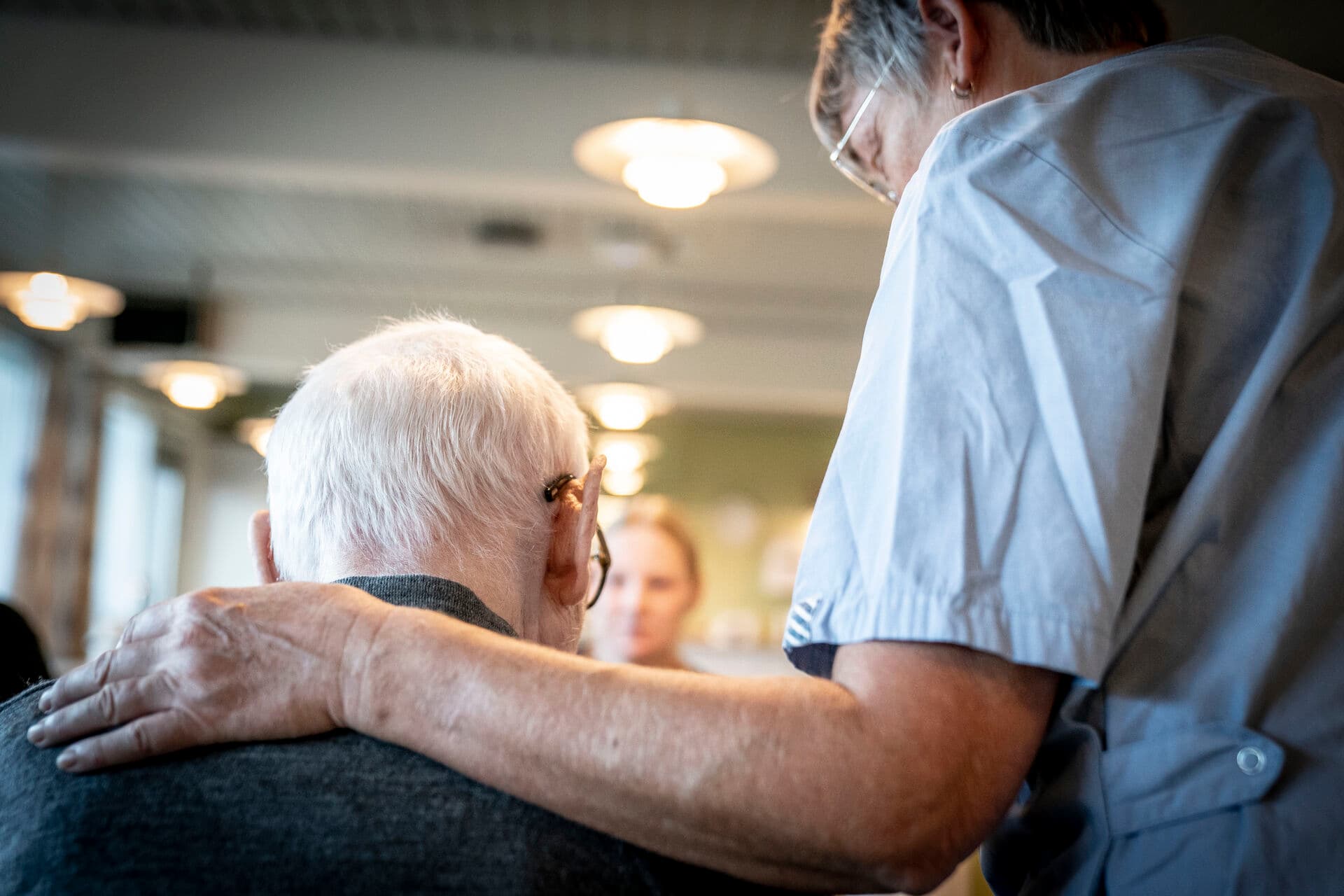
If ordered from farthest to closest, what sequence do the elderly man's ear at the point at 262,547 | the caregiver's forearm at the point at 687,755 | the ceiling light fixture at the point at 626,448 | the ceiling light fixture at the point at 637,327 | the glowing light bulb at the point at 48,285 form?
the ceiling light fixture at the point at 626,448 → the ceiling light fixture at the point at 637,327 → the glowing light bulb at the point at 48,285 → the elderly man's ear at the point at 262,547 → the caregiver's forearm at the point at 687,755

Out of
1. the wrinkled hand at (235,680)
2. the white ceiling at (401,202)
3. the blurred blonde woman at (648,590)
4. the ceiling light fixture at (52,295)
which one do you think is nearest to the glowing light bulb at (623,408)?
the white ceiling at (401,202)

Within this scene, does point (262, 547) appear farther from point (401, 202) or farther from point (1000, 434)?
point (401, 202)

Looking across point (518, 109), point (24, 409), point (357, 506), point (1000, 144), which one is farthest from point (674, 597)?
point (24, 409)

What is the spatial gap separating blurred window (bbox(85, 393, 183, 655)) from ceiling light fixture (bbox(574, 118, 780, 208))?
7939mm

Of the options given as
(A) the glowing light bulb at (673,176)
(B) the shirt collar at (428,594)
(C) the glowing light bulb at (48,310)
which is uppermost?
(C) the glowing light bulb at (48,310)

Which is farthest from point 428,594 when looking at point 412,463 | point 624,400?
point 624,400

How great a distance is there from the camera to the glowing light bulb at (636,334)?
19.7 ft

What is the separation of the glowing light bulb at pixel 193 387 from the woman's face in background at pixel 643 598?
4.29 meters

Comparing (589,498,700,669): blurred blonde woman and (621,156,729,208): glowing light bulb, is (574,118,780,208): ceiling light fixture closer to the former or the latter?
(621,156,729,208): glowing light bulb

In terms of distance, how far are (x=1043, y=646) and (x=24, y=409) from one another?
9500 mm

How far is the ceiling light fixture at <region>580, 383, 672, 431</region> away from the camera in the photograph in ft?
24.7

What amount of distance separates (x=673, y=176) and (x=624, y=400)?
465cm

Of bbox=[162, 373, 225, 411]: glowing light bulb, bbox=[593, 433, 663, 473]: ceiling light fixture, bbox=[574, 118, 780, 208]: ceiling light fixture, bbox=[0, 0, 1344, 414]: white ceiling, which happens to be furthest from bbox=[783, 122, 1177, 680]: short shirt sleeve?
bbox=[593, 433, 663, 473]: ceiling light fixture

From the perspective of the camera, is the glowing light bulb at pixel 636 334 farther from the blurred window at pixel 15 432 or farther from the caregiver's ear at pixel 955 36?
the blurred window at pixel 15 432
